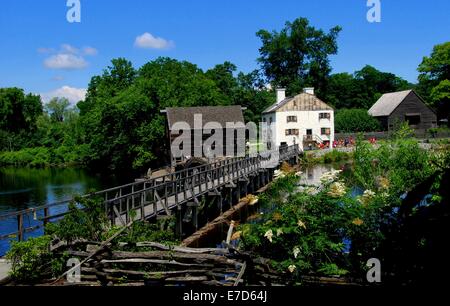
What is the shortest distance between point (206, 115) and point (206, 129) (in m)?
1.36

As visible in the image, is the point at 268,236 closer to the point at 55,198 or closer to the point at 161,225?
the point at 161,225

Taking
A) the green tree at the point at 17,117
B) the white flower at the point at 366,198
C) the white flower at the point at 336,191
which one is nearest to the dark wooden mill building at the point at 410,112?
the white flower at the point at 366,198

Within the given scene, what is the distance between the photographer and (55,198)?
36.9 m

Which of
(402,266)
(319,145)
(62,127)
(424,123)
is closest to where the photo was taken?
(402,266)

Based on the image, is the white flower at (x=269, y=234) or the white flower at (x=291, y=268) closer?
the white flower at (x=291, y=268)

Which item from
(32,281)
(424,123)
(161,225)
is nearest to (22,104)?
(424,123)

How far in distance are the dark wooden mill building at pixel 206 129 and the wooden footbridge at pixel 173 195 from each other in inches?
155

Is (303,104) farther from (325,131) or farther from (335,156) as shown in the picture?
(335,156)

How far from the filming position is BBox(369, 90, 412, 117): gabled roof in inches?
2581

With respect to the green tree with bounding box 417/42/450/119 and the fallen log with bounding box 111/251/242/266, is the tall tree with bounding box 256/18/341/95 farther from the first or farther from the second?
the fallen log with bounding box 111/251/242/266

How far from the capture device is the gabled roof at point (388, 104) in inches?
2581

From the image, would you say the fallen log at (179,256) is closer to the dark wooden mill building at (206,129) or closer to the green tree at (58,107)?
the dark wooden mill building at (206,129)

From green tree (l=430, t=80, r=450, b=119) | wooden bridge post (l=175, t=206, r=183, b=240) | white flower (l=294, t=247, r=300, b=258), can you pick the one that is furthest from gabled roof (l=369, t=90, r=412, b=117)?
white flower (l=294, t=247, r=300, b=258)
